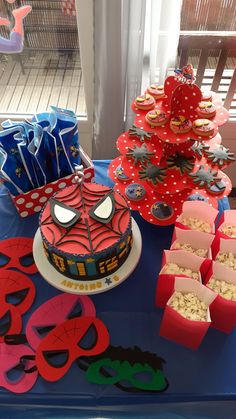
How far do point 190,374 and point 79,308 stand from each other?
34 cm

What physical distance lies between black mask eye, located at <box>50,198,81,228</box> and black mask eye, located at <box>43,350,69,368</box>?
329 mm

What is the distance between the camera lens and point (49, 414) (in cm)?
93

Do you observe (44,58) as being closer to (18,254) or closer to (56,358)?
(18,254)

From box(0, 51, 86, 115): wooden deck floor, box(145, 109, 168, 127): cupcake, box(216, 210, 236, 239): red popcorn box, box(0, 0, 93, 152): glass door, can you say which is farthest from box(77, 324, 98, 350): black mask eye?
box(0, 51, 86, 115): wooden deck floor

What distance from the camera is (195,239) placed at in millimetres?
985

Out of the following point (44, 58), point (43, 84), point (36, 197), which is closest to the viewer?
point (36, 197)

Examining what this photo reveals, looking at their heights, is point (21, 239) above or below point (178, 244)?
below

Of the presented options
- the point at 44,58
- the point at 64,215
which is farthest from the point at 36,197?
the point at 44,58

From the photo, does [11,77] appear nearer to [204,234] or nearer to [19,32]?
[19,32]

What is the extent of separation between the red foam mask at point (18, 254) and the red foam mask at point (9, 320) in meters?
0.12

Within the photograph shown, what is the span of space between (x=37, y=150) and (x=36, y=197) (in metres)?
0.17

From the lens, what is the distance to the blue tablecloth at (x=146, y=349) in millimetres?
922

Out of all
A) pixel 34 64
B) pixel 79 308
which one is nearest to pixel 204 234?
pixel 79 308

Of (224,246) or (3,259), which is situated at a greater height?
(224,246)
